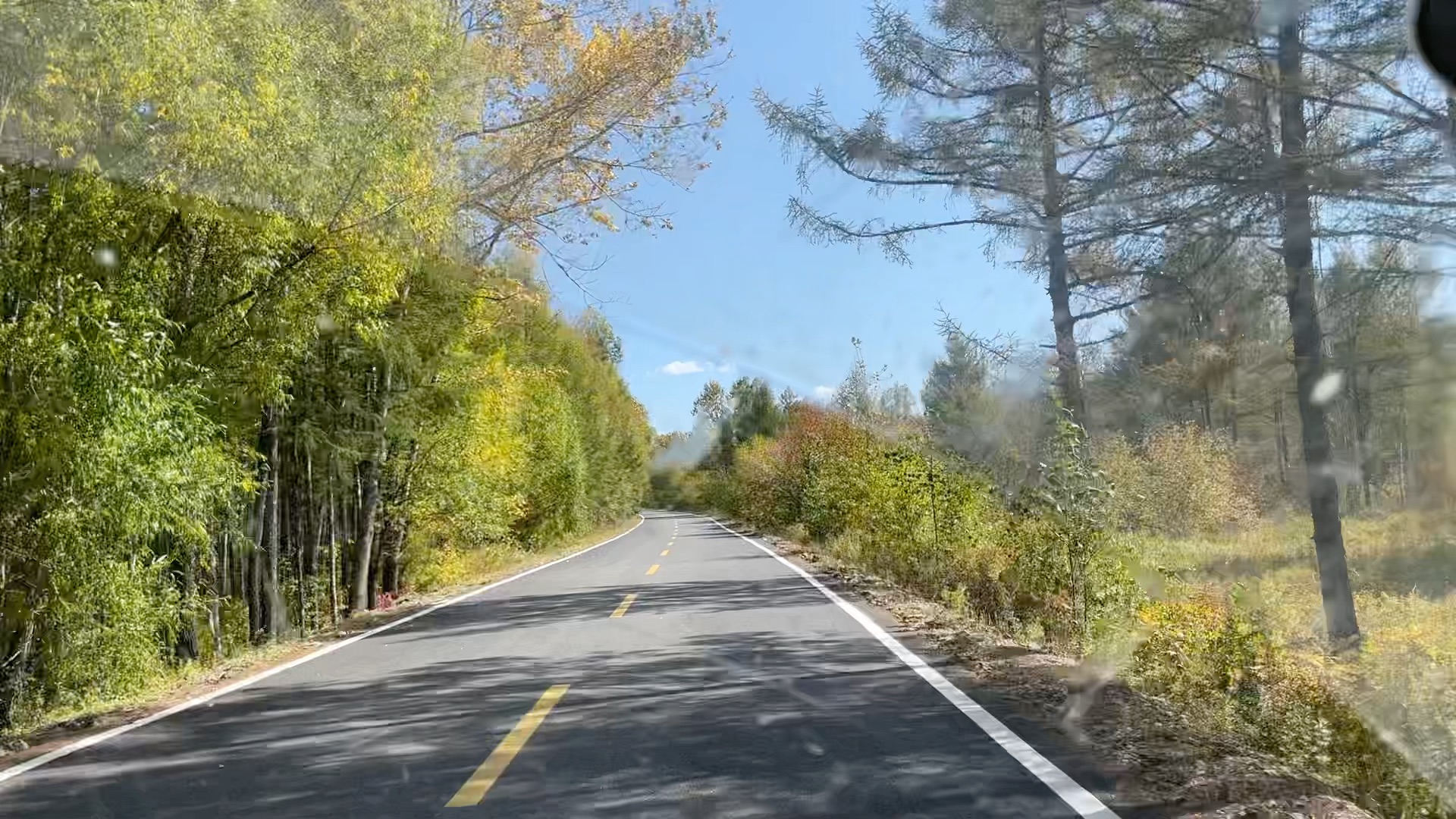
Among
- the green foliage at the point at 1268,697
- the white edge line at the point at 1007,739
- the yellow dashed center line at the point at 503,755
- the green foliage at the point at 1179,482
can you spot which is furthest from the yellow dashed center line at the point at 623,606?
the green foliage at the point at 1268,697

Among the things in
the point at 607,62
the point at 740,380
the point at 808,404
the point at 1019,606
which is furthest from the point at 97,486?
the point at 740,380

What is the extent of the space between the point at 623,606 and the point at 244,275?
21.8 ft

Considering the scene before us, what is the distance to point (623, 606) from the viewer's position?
1409 cm

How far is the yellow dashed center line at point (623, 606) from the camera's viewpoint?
13.2 meters

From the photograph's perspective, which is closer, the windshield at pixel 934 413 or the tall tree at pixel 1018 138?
the windshield at pixel 934 413

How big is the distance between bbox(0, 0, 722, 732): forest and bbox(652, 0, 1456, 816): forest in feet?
14.6

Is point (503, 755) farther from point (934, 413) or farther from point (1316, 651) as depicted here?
point (934, 413)

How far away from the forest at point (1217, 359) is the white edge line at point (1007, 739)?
1.33 metres

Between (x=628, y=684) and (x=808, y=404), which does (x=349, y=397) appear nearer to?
(x=628, y=684)

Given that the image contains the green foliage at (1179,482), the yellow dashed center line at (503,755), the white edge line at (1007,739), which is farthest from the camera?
the green foliage at (1179,482)

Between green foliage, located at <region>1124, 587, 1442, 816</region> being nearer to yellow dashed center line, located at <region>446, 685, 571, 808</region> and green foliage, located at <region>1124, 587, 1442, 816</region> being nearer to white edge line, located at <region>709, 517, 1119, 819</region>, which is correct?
white edge line, located at <region>709, 517, 1119, 819</region>

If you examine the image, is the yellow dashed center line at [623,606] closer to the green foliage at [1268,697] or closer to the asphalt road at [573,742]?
the asphalt road at [573,742]

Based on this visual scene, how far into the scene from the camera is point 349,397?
51.2 ft

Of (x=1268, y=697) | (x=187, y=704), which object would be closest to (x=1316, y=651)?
(x=1268, y=697)
